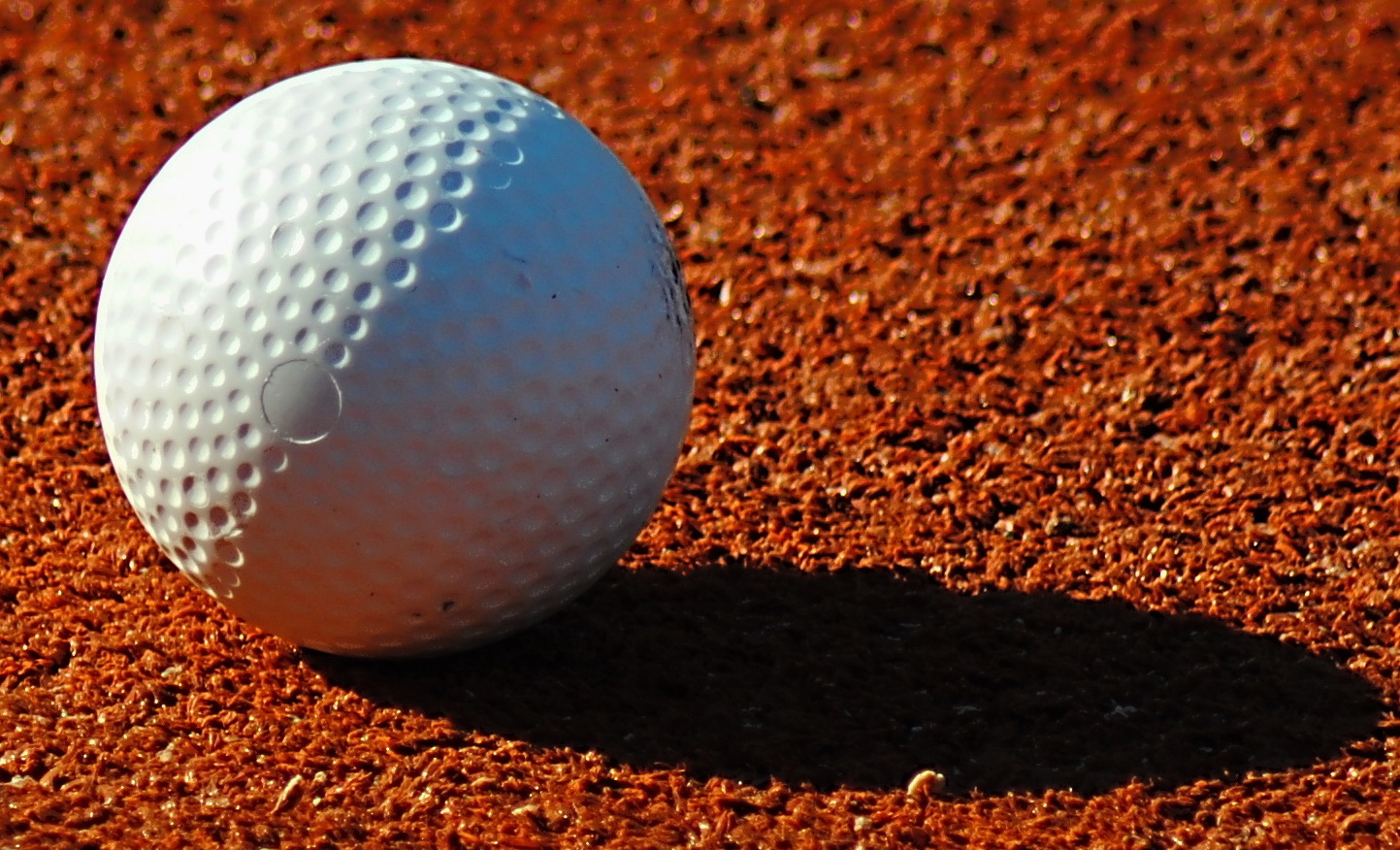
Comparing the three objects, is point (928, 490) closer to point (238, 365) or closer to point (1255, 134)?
point (238, 365)

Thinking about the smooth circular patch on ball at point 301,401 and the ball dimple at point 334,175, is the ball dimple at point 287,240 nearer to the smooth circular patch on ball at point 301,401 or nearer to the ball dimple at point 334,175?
the ball dimple at point 334,175

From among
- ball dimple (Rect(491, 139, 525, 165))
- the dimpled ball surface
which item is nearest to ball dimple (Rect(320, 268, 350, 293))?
the dimpled ball surface

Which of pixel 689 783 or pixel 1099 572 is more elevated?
pixel 1099 572

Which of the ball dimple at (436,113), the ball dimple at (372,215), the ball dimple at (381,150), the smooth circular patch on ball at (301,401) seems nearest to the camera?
the smooth circular patch on ball at (301,401)

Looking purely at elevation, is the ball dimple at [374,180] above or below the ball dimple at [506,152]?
below

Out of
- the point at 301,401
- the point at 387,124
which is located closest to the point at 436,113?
the point at 387,124

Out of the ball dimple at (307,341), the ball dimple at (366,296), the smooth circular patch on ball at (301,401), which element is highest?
the ball dimple at (366,296)

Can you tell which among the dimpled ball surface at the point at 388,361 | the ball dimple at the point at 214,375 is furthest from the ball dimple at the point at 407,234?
the ball dimple at the point at 214,375

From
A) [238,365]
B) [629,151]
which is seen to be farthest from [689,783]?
[629,151]

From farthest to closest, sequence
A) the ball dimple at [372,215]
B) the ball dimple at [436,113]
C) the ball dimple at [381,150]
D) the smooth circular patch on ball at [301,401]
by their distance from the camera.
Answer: the ball dimple at [436,113] < the ball dimple at [381,150] < the ball dimple at [372,215] < the smooth circular patch on ball at [301,401]
